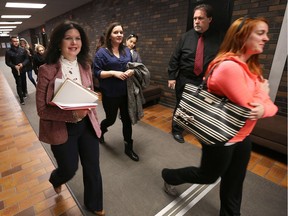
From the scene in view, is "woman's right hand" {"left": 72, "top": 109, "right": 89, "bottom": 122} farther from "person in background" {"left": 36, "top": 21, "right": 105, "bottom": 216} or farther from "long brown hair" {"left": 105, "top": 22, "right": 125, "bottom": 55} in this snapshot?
"long brown hair" {"left": 105, "top": 22, "right": 125, "bottom": 55}

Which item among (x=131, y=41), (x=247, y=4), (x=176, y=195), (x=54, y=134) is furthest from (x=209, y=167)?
(x=131, y=41)

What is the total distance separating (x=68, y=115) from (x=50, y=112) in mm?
106

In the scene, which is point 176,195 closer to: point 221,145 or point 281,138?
point 221,145

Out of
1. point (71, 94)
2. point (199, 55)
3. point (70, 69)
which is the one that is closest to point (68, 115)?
point (71, 94)

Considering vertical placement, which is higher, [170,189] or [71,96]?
[71,96]

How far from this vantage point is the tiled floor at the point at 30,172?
5.51 feet

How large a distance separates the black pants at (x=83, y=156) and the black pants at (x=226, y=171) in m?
0.66

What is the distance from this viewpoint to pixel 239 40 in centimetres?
107

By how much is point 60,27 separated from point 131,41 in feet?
8.54

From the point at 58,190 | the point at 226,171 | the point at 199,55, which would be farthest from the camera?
the point at 199,55

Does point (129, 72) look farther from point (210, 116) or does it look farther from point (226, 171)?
point (226, 171)

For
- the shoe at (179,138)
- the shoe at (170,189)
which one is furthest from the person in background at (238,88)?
the shoe at (179,138)

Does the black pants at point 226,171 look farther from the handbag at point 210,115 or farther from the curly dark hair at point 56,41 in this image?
the curly dark hair at point 56,41

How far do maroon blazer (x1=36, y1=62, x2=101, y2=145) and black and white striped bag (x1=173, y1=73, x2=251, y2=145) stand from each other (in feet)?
2.40
